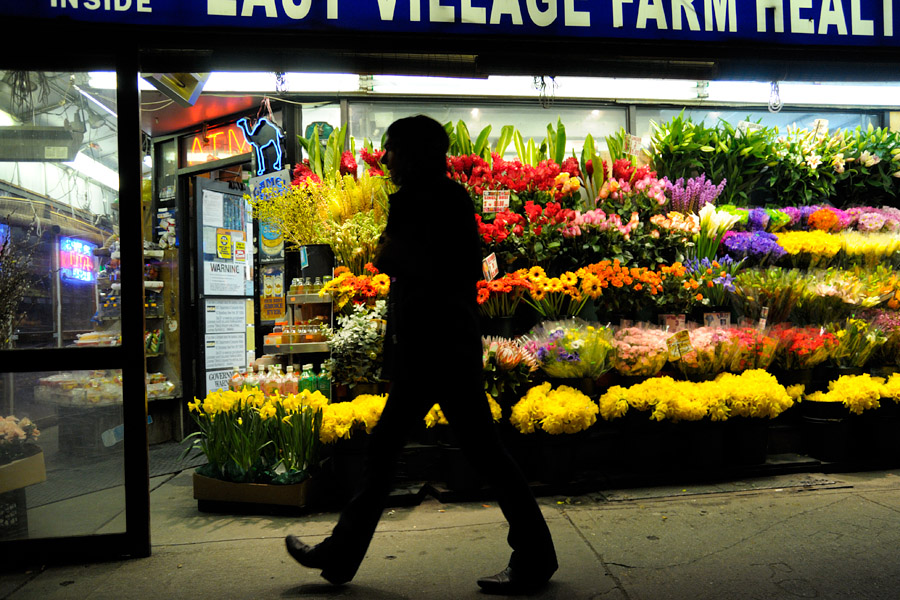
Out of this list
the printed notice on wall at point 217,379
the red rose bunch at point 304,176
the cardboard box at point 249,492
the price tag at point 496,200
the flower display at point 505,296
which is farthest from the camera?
the printed notice on wall at point 217,379

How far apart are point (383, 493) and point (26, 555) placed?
1.75 metres

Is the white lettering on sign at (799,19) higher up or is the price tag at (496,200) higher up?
the white lettering on sign at (799,19)

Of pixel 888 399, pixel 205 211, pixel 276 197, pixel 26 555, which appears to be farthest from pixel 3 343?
pixel 888 399

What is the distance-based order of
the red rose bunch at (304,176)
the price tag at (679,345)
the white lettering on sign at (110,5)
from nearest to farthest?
1. the white lettering on sign at (110,5)
2. the price tag at (679,345)
3. the red rose bunch at (304,176)

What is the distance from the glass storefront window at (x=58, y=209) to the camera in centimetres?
287

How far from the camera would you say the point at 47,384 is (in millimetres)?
2867

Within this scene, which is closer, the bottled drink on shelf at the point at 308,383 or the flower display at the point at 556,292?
the bottled drink on shelf at the point at 308,383

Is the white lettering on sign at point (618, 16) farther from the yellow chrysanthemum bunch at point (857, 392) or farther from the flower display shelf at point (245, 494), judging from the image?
the yellow chrysanthemum bunch at point (857, 392)

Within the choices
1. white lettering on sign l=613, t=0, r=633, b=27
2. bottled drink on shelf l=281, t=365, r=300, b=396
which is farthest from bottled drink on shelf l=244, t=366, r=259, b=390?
white lettering on sign l=613, t=0, r=633, b=27

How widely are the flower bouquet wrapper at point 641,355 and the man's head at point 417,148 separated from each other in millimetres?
2226

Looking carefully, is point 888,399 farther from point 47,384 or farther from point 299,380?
point 47,384

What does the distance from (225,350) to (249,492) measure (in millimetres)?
3596

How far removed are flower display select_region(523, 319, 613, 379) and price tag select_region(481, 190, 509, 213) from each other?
3.48 ft

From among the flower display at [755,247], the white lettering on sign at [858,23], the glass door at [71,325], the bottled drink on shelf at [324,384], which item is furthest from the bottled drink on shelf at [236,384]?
the white lettering on sign at [858,23]
